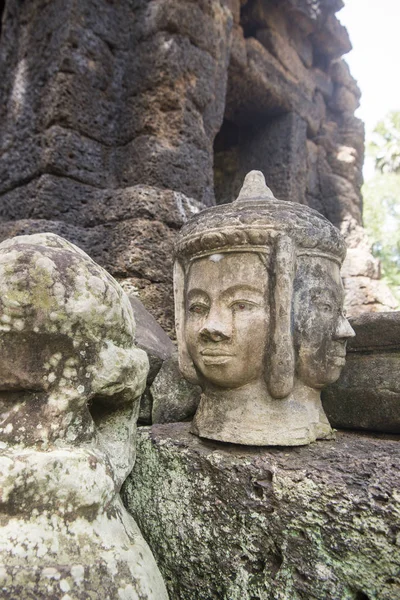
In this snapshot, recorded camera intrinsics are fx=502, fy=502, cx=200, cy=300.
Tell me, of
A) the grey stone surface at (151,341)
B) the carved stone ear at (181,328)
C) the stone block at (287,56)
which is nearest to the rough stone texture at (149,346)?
the grey stone surface at (151,341)

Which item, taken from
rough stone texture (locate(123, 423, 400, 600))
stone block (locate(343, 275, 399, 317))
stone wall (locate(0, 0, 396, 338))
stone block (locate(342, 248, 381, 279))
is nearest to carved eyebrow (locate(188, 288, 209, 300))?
rough stone texture (locate(123, 423, 400, 600))

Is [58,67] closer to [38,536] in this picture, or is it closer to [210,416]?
[210,416]

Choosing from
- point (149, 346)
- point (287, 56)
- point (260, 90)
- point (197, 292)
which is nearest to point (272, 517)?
point (197, 292)

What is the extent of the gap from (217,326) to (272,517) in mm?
536

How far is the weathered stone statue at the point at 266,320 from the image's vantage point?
1.47m

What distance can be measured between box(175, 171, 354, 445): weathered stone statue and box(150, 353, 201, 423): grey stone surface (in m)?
0.40

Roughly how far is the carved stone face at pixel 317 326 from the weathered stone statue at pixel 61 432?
1.71 feet

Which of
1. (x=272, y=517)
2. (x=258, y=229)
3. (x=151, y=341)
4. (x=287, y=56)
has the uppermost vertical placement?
(x=287, y=56)

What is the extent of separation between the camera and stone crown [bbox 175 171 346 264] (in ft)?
4.90

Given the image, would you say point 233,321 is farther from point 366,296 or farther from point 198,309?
point 366,296

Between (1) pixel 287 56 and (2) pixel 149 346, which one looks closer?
(2) pixel 149 346

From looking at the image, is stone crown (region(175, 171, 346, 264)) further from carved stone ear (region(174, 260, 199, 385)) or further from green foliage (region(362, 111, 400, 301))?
green foliage (region(362, 111, 400, 301))

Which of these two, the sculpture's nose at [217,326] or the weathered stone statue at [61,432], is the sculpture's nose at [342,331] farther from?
the weathered stone statue at [61,432]

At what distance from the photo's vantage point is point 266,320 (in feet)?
4.87
